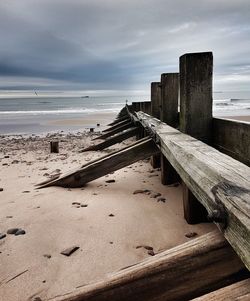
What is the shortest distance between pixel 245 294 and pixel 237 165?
86 cm

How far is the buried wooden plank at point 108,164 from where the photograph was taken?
434cm

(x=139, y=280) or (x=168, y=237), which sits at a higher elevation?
(x=139, y=280)

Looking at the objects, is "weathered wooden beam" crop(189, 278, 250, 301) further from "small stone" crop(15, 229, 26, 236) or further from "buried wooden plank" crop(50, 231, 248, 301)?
"small stone" crop(15, 229, 26, 236)

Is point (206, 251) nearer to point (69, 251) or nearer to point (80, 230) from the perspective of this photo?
point (69, 251)

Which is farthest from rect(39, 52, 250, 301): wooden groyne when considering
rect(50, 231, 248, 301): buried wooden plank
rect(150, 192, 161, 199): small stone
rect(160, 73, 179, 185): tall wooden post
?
rect(160, 73, 179, 185): tall wooden post

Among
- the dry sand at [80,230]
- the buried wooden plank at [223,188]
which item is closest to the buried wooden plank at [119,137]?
the dry sand at [80,230]

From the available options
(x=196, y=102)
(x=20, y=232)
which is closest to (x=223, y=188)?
(x=196, y=102)

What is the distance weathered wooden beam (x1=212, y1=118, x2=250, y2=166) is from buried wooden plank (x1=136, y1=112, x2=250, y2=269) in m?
0.34

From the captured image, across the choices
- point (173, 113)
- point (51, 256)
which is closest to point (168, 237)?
point (51, 256)

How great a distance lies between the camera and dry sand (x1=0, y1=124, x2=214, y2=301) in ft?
7.92

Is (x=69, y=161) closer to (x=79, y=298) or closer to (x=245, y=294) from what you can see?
(x=79, y=298)

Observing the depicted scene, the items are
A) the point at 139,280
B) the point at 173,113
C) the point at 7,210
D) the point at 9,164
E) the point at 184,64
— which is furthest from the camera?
the point at 9,164

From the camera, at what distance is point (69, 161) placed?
7.55 meters

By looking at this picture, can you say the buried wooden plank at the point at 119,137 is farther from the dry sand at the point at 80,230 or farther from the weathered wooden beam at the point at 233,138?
the weathered wooden beam at the point at 233,138
